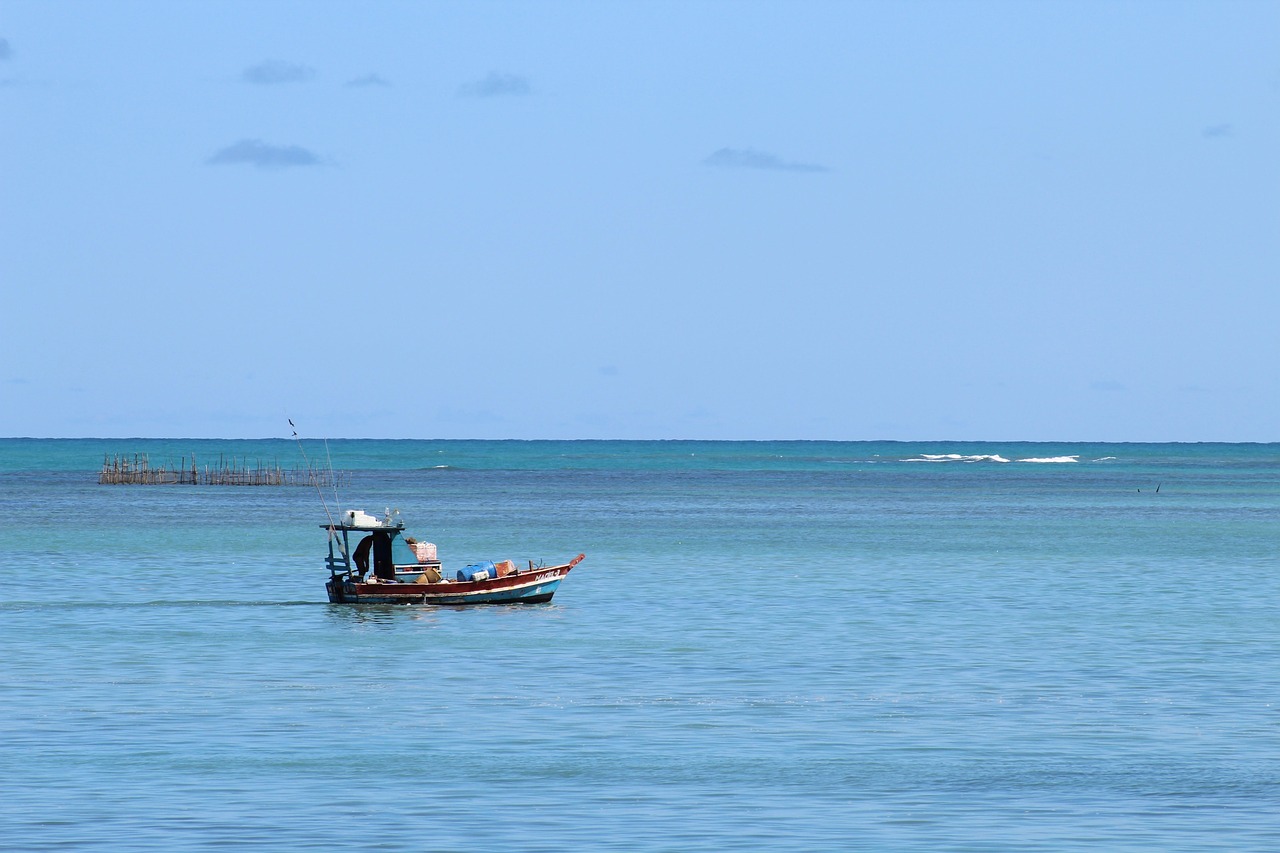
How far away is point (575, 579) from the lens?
56219 millimetres

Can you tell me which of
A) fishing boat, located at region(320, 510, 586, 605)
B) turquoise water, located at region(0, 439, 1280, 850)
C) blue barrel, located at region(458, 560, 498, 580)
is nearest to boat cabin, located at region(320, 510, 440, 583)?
fishing boat, located at region(320, 510, 586, 605)

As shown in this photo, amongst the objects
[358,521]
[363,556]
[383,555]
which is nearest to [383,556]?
[383,555]

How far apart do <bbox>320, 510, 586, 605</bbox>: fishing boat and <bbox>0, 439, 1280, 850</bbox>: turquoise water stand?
31.4 inches

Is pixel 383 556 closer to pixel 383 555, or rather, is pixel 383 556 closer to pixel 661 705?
pixel 383 555

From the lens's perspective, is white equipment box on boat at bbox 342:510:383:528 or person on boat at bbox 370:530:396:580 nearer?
white equipment box on boat at bbox 342:510:383:528

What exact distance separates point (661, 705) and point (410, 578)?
62.2 feet

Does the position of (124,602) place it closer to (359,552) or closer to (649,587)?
(359,552)

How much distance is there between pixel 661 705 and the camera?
29609 millimetres

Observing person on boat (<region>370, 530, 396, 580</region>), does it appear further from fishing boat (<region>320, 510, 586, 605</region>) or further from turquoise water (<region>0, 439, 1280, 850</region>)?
turquoise water (<region>0, 439, 1280, 850</region>)

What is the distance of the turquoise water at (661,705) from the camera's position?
21312mm

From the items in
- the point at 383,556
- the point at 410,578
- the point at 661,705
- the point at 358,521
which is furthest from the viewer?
the point at 383,556

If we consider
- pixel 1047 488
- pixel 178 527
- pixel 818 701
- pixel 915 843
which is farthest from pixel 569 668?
pixel 1047 488

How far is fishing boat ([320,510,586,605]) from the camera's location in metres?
46.9

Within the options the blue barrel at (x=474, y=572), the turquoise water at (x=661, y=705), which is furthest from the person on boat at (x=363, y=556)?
the blue barrel at (x=474, y=572)
